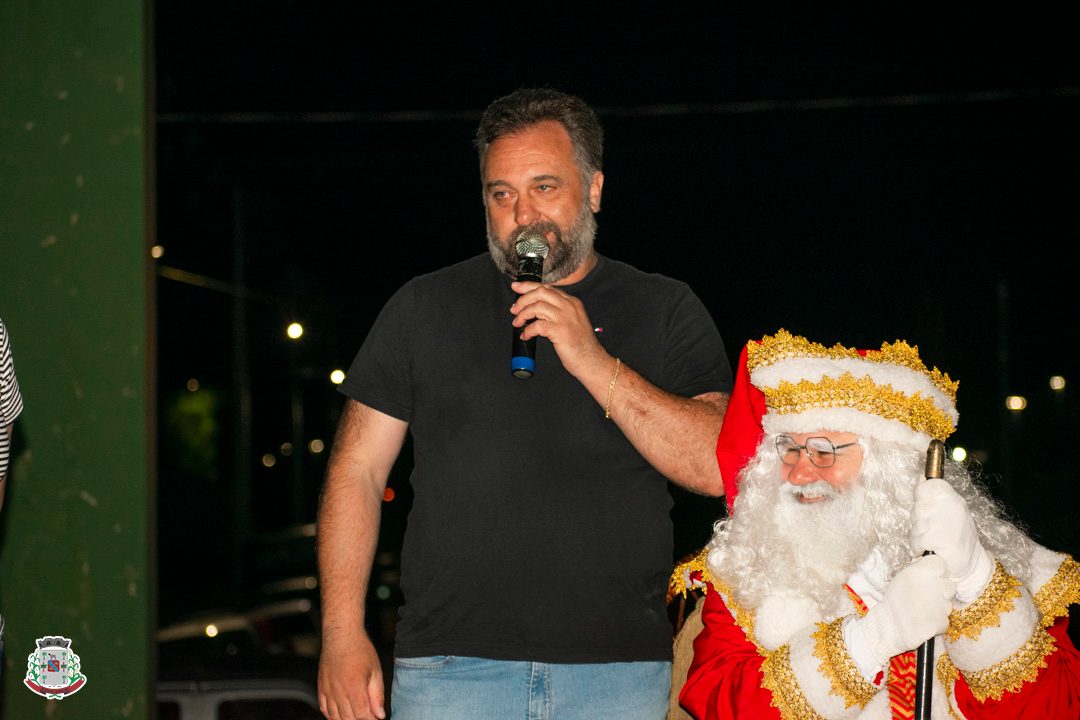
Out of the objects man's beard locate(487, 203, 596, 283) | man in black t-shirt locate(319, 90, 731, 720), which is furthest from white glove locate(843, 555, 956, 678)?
man's beard locate(487, 203, 596, 283)

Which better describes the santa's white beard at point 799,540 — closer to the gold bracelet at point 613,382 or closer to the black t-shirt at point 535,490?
the black t-shirt at point 535,490

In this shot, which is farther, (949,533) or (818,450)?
(818,450)

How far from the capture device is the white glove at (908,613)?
5.30 feet

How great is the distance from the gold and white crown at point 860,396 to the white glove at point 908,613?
0.33 meters

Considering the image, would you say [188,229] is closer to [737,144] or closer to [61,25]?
[737,144]

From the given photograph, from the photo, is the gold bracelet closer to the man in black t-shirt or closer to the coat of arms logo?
the man in black t-shirt

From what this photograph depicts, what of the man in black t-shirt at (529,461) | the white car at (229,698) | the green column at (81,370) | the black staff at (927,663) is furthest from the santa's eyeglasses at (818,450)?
the green column at (81,370)

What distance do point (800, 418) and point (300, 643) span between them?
4184 millimetres

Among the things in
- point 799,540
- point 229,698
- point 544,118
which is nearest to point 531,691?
point 799,540

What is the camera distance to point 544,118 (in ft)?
7.04

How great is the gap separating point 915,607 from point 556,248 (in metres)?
0.93

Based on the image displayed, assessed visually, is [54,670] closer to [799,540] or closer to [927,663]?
[799,540]

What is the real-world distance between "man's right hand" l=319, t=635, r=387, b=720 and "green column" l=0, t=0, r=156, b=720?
1.23 m

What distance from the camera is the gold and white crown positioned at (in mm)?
1913
